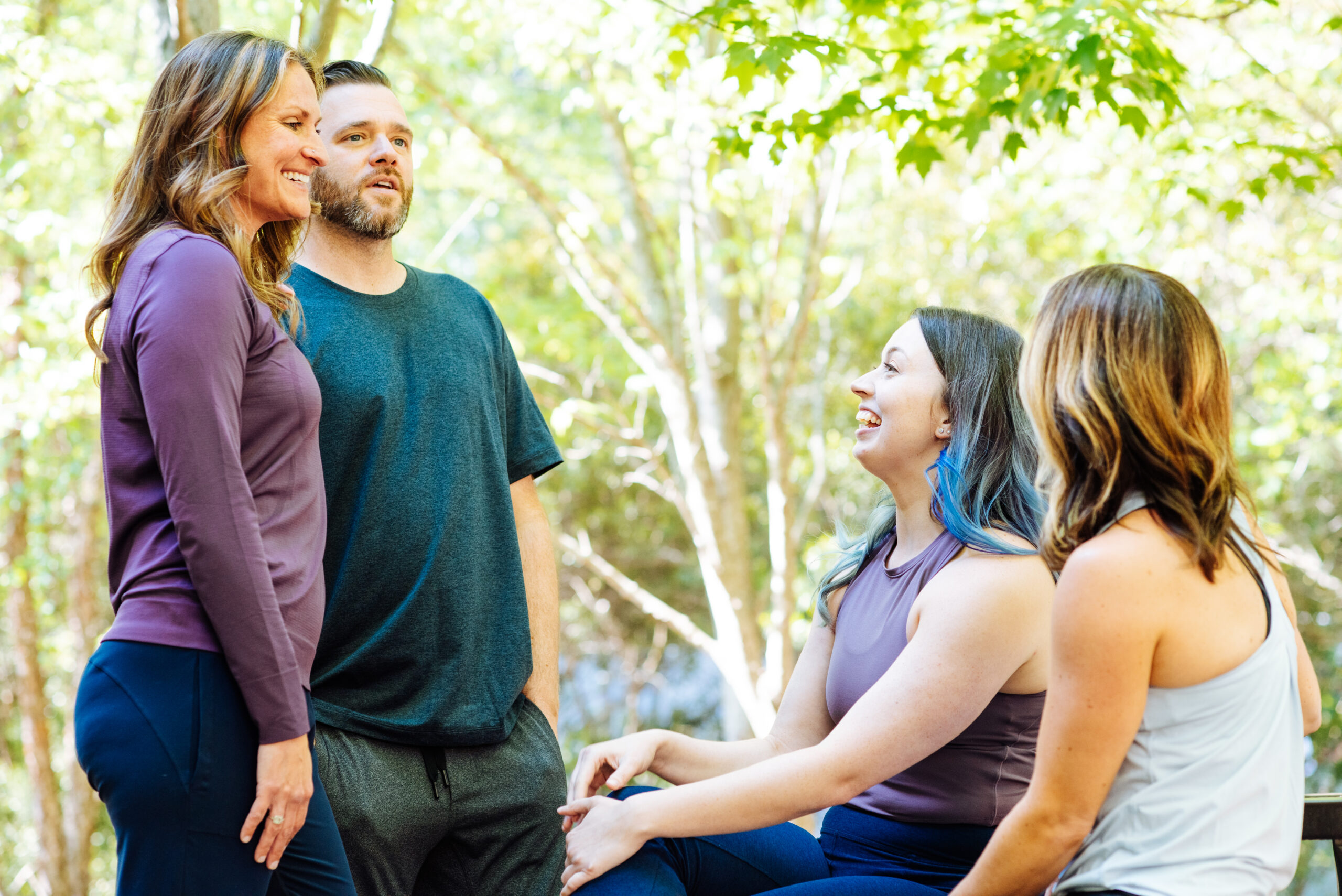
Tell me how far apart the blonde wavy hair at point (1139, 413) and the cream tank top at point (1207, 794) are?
0.16ft

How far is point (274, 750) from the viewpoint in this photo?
135 cm

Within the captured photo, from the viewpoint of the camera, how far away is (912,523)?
191 centimetres

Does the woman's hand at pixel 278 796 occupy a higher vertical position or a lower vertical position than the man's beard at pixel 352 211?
lower

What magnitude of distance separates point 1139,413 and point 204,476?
1.16 m

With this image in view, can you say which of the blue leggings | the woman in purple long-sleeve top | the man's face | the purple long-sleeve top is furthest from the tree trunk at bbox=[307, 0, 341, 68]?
the blue leggings

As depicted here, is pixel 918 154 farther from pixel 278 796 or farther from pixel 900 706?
pixel 278 796

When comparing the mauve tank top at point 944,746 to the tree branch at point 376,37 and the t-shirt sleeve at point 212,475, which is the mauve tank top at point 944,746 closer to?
the t-shirt sleeve at point 212,475

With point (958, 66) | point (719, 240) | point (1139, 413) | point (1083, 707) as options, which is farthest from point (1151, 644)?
point (719, 240)

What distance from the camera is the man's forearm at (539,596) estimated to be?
2.05 meters

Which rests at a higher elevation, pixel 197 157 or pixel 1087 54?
pixel 1087 54

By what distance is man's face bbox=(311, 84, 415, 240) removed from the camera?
200 cm

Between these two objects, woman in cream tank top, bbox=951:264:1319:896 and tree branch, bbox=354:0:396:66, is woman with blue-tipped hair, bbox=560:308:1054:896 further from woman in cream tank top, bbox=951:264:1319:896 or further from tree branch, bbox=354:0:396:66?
tree branch, bbox=354:0:396:66

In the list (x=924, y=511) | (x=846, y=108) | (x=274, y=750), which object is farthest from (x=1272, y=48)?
(x=274, y=750)

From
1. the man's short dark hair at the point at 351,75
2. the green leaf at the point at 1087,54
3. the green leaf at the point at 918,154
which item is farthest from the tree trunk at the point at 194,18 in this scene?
the green leaf at the point at 1087,54
